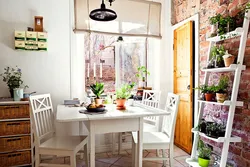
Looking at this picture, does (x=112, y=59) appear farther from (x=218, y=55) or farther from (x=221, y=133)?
(x=221, y=133)

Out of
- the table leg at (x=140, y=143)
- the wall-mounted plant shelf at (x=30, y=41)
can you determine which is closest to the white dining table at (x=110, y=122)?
the table leg at (x=140, y=143)

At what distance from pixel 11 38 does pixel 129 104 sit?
1894mm

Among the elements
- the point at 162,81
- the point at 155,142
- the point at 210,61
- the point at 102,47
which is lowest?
the point at 155,142

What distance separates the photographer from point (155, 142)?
7.36 ft

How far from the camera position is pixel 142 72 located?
3.77 metres

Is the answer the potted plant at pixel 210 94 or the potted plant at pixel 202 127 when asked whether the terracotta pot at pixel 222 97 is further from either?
the potted plant at pixel 202 127

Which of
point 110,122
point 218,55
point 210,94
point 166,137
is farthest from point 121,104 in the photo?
point 218,55

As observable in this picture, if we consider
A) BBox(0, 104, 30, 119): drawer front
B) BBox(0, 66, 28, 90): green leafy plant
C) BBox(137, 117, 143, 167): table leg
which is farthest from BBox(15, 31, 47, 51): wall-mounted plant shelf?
BBox(137, 117, 143, 167): table leg

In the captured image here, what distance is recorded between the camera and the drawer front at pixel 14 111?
249cm

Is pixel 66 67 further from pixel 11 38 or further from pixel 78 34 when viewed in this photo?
pixel 11 38

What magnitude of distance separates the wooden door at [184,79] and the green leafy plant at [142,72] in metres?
0.53

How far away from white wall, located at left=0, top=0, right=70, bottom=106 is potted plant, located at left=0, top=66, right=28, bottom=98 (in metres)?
0.07

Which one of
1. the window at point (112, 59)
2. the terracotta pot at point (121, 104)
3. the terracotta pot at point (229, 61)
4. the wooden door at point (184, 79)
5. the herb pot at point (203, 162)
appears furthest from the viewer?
the window at point (112, 59)

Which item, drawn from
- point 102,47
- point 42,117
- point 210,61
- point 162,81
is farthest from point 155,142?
point 102,47
